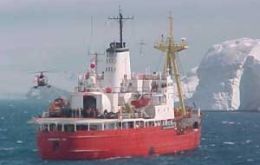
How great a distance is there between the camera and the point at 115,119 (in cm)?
7306

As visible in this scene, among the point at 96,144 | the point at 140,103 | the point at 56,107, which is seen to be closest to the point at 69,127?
the point at 96,144

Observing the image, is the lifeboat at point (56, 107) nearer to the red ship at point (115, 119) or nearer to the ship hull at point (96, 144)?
the red ship at point (115, 119)

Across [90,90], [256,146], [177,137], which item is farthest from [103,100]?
[256,146]

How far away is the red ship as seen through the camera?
7194 cm

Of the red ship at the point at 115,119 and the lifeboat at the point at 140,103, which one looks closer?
the red ship at the point at 115,119

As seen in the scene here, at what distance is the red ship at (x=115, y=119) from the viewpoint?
71.9 m

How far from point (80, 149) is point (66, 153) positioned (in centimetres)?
131

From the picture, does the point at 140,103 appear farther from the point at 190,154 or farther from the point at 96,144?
the point at 190,154

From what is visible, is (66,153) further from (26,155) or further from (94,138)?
(26,155)

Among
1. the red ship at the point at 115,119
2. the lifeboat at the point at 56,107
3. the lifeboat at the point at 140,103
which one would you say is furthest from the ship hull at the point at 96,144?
the lifeboat at the point at 56,107

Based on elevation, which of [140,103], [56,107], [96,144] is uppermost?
[140,103]

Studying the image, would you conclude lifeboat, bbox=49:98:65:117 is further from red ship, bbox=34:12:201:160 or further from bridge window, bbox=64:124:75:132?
bridge window, bbox=64:124:75:132

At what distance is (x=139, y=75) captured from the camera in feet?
279

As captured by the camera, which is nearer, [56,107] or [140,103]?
[56,107]
